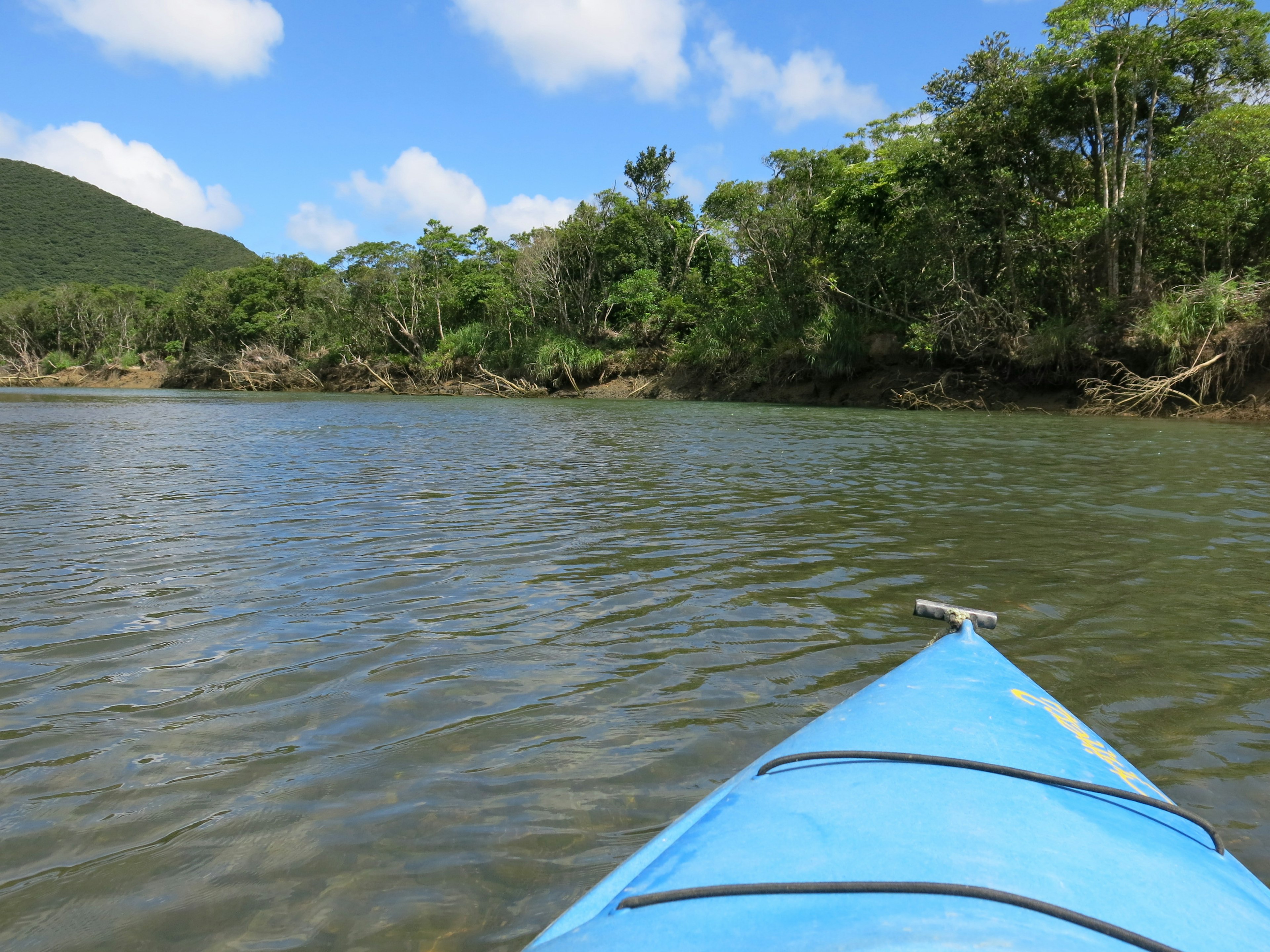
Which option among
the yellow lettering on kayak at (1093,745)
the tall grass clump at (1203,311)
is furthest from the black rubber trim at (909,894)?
the tall grass clump at (1203,311)

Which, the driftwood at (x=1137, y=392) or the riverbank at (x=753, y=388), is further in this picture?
the riverbank at (x=753, y=388)

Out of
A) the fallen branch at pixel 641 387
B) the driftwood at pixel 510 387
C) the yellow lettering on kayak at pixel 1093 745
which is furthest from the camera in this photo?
the driftwood at pixel 510 387

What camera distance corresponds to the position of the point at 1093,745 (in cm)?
231

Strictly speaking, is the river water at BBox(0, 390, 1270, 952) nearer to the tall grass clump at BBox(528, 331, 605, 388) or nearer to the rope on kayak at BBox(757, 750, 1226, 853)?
the rope on kayak at BBox(757, 750, 1226, 853)

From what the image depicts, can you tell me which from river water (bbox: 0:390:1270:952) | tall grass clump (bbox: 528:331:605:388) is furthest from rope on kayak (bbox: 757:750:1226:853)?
tall grass clump (bbox: 528:331:605:388)

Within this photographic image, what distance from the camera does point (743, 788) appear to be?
206 cm

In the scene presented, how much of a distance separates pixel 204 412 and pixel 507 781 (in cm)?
2505

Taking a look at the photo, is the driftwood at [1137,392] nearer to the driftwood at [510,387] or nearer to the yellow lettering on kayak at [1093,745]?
the yellow lettering on kayak at [1093,745]

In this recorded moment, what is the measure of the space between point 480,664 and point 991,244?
82.6 ft

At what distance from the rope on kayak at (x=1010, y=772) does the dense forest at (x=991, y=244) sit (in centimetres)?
2195

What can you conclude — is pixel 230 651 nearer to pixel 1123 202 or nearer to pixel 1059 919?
pixel 1059 919

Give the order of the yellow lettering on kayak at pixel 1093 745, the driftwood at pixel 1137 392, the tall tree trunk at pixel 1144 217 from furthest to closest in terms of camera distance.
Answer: the tall tree trunk at pixel 1144 217 → the driftwood at pixel 1137 392 → the yellow lettering on kayak at pixel 1093 745

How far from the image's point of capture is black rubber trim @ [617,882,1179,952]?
1.33 meters

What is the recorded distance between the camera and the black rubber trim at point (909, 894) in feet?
4.37
